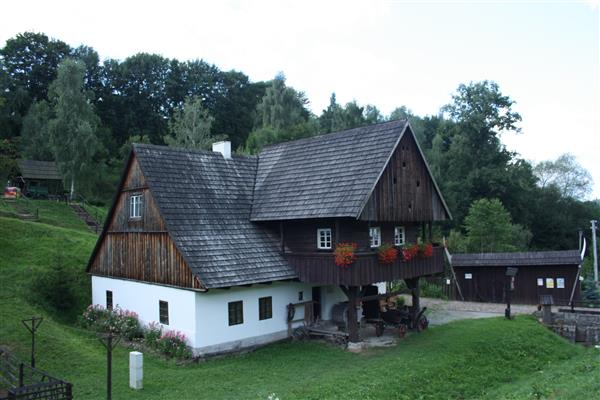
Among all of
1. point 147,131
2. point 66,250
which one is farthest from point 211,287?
point 147,131

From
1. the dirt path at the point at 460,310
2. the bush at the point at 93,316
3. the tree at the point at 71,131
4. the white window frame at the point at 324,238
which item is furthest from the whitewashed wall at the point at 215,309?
the tree at the point at 71,131

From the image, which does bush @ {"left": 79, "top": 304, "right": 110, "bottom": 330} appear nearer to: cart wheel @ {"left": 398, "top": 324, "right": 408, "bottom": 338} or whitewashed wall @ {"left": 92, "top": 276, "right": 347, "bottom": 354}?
whitewashed wall @ {"left": 92, "top": 276, "right": 347, "bottom": 354}

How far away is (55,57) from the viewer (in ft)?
185

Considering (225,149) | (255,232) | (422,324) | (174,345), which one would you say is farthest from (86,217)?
(422,324)

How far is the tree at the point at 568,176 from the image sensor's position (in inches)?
2516

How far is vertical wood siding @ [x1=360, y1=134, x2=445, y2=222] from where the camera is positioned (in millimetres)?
18500

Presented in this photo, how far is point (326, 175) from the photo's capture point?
66.0 ft

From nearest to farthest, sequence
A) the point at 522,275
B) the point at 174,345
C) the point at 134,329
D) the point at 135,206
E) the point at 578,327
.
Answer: the point at 174,345, the point at 134,329, the point at 135,206, the point at 578,327, the point at 522,275

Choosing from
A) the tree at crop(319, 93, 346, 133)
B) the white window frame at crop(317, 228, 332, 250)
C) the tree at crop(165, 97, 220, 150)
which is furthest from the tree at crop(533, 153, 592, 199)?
the white window frame at crop(317, 228, 332, 250)

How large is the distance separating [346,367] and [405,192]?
305 inches

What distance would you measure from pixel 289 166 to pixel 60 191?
29.7 m

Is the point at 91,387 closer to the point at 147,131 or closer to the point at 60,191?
the point at 60,191

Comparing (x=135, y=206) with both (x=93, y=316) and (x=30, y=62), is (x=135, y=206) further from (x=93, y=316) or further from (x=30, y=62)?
(x=30, y=62)

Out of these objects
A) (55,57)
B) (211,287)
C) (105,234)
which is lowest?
(211,287)
